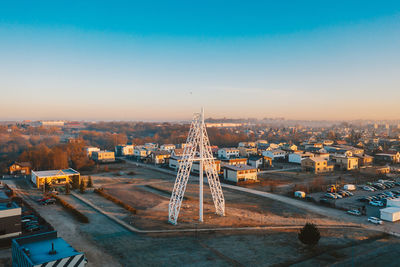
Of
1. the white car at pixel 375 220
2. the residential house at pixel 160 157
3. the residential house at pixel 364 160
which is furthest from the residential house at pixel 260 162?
the white car at pixel 375 220

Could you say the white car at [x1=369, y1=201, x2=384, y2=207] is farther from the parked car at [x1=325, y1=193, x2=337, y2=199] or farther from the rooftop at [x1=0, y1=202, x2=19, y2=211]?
the rooftop at [x1=0, y1=202, x2=19, y2=211]

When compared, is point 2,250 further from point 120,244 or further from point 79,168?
point 79,168

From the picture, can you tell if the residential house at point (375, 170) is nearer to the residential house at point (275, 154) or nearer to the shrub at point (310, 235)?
the residential house at point (275, 154)

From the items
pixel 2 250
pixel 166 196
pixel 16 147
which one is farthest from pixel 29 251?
pixel 16 147

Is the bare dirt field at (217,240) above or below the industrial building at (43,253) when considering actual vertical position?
below

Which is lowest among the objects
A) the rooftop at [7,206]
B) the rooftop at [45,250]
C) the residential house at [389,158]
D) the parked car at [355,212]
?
the parked car at [355,212]

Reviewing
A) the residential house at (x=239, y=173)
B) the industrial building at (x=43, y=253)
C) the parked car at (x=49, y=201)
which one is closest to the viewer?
the industrial building at (x=43, y=253)
